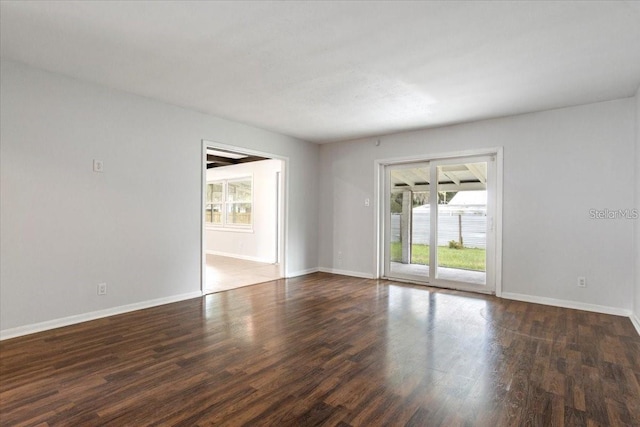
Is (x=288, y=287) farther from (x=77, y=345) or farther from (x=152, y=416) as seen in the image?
(x=152, y=416)

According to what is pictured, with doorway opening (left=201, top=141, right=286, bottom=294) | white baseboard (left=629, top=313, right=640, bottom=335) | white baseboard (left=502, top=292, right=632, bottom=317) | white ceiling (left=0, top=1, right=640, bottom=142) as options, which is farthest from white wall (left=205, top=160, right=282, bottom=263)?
white baseboard (left=629, top=313, right=640, bottom=335)

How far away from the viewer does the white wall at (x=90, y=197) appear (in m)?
3.29

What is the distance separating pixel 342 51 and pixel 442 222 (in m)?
3.51

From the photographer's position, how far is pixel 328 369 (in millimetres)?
2619

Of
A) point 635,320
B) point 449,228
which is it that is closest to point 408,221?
point 449,228

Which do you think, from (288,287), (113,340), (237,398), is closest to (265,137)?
(288,287)

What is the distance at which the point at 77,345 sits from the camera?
3.06 metres

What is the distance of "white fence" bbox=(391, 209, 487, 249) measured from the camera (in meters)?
5.23

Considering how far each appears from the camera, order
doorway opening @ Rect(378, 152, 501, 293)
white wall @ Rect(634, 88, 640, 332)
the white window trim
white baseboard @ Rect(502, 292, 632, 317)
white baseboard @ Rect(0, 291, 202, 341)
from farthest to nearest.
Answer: the white window trim, doorway opening @ Rect(378, 152, 501, 293), white baseboard @ Rect(502, 292, 632, 317), white wall @ Rect(634, 88, 640, 332), white baseboard @ Rect(0, 291, 202, 341)

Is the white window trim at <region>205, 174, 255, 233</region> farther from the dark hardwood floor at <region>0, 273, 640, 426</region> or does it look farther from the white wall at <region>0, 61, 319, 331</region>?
the dark hardwood floor at <region>0, 273, 640, 426</region>

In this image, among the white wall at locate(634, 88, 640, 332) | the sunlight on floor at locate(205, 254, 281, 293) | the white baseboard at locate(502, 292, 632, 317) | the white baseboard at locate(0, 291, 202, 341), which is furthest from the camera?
the sunlight on floor at locate(205, 254, 281, 293)

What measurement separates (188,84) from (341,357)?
327 cm

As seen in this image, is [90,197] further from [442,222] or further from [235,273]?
[442,222]

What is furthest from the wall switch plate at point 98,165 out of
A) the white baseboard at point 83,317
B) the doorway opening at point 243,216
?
the doorway opening at point 243,216
